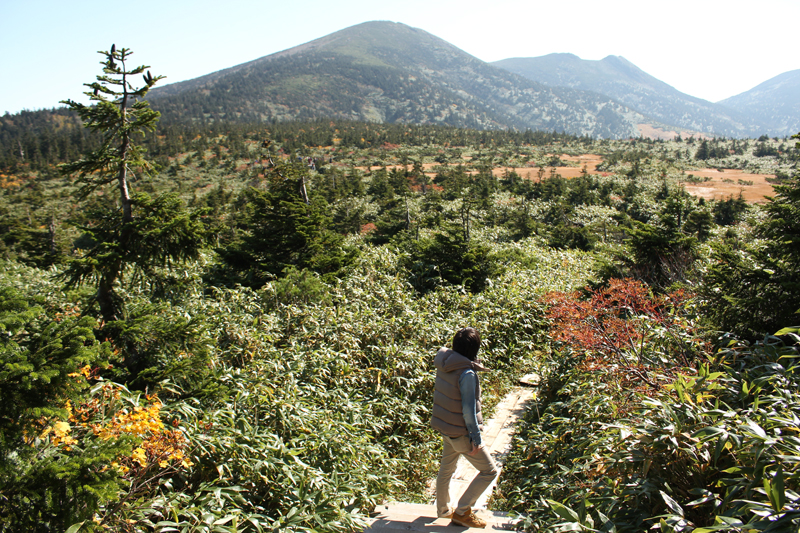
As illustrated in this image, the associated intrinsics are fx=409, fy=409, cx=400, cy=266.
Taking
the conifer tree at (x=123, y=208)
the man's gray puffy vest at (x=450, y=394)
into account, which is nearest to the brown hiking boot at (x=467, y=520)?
the man's gray puffy vest at (x=450, y=394)

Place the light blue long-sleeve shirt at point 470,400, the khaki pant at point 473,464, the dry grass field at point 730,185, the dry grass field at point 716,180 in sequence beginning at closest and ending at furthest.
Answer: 1. the light blue long-sleeve shirt at point 470,400
2. the khaki pant at point 473,464
3. the dry grass field at point 730,185
4. the dry grass field at point 716,180

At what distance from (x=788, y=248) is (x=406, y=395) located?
4.32 m

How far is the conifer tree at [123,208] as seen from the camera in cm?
347

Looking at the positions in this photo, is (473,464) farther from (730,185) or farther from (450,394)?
(730,185)

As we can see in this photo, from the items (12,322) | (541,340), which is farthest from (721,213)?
(12,322)

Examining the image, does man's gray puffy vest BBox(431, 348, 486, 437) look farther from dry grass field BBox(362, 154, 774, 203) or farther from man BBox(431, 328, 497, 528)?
dry grass field BBox(362, 154, 774, 203)

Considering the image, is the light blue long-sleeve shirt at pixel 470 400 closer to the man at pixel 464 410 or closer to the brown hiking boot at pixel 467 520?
the man at pixel 464 410

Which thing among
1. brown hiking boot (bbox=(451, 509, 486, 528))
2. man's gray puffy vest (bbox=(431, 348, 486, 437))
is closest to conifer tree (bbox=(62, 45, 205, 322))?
man's gray puffy vest (bbox=(431, 348, 486, 437))

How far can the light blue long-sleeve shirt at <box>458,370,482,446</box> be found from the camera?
293cm

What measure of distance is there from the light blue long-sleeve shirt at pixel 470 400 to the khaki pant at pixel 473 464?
0.14 m

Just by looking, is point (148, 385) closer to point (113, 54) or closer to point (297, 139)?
point (113, 54)

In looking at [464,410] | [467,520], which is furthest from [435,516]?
[464,410]

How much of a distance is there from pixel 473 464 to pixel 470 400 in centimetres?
58

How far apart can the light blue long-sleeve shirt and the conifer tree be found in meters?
2.67
